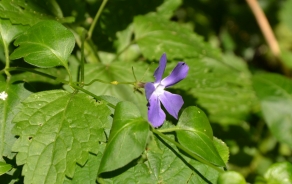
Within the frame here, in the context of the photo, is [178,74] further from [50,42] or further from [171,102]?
[50,42]

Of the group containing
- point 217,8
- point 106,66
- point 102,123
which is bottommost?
point 217,8

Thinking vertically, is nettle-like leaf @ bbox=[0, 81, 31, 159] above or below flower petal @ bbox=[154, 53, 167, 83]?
below

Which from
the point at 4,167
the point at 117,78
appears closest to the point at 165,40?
the point at 117,78

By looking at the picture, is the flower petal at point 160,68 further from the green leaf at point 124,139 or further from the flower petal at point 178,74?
the green leaf at point 124,139

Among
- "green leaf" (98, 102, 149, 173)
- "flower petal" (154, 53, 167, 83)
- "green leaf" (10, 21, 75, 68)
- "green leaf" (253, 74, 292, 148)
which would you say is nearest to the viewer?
"green leaf" (98, 102, 149, 173)

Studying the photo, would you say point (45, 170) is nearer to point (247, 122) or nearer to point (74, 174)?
point (74, 174)

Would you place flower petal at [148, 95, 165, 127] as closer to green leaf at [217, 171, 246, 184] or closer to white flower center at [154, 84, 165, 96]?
white flower center at [154, 84, 165, 96]

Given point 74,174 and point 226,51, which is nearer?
point 74,174

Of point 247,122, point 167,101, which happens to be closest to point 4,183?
point 167,101

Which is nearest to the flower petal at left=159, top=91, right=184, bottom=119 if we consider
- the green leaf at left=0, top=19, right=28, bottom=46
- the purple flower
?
the purple flower
